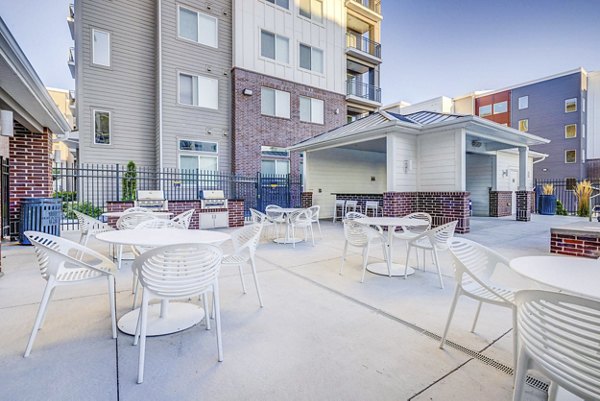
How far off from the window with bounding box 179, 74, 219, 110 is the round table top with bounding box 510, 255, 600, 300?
12027 millimetres

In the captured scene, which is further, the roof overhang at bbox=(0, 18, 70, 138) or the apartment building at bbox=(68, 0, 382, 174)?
the apartment building at bbox=(68, 0, 382, 174)

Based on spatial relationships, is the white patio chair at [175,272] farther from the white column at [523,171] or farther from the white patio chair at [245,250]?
the white column at [523,171]

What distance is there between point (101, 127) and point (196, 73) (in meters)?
3.98

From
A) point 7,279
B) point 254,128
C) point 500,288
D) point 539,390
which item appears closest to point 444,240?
point 500,288

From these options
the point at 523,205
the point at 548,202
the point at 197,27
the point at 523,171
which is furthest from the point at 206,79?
the point at 548,202

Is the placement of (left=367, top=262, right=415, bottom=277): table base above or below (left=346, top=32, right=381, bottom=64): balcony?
below

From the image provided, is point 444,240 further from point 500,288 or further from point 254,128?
point 254,128

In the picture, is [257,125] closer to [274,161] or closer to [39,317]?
[274,161]

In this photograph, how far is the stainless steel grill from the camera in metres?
8.94

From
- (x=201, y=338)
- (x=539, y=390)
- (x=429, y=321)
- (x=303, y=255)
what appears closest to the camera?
(x=539, y=390)

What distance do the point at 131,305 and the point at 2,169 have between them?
5729 millimetres

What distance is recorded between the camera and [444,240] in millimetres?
3701

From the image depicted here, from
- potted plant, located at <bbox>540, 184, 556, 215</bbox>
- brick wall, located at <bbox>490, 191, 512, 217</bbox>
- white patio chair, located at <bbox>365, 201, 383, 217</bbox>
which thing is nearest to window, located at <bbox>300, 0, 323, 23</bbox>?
white patio chair, located at <bbox>365, 201, 383, 217</bbox>

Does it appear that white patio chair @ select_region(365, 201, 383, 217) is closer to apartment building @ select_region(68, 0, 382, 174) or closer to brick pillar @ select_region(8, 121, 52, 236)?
apartment building @ select_region(68, 0, 382, 174)
